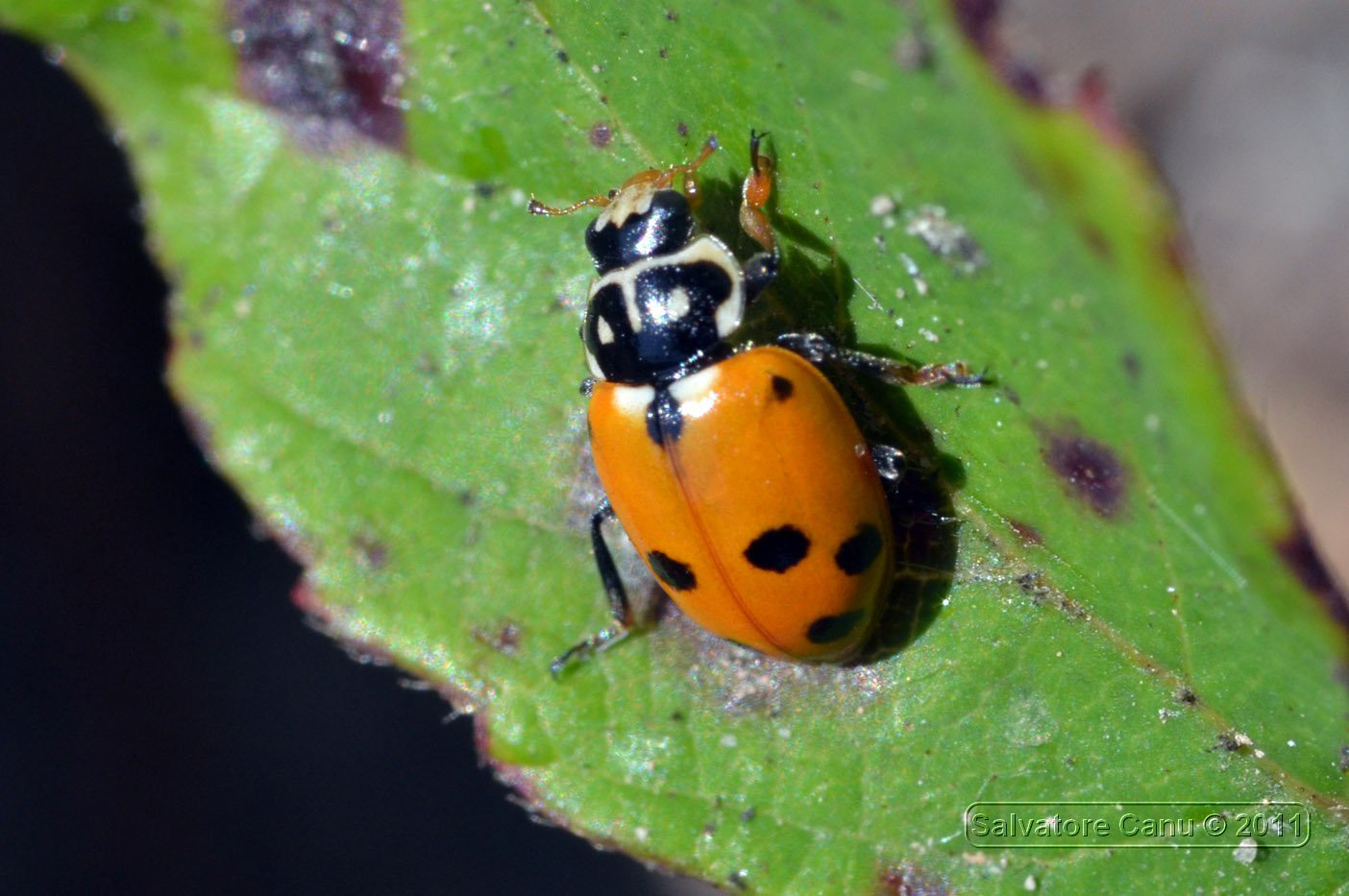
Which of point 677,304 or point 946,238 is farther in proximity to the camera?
point 946,238

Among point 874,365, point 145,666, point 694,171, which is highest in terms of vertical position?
point 694,171

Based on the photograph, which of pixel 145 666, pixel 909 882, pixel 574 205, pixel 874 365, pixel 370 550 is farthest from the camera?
pixel 145 666

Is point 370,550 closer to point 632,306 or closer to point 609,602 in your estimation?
point 609,602

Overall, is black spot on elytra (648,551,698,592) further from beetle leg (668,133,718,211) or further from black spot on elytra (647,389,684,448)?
beetle leg (668,133,718,211)

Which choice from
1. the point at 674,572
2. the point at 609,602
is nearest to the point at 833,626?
the point at 674,572

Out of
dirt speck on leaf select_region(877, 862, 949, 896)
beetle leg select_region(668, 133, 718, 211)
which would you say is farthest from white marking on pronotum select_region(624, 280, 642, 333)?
dirt speck on leaf select_region(877, 862, 949, 896)

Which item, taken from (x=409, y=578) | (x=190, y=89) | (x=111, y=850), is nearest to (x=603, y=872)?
(x=111, y=850)
